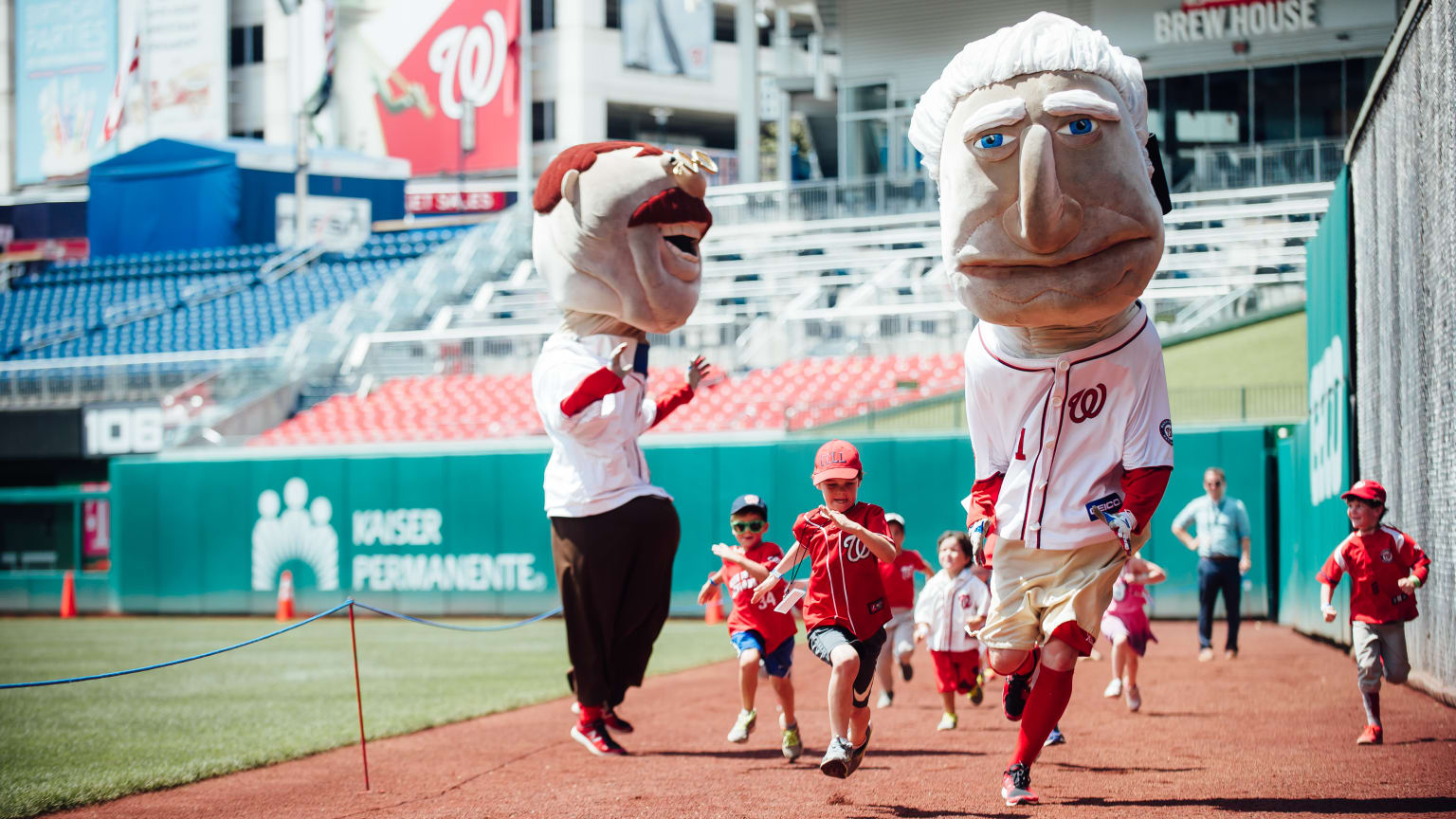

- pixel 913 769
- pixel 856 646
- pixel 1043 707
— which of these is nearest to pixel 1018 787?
pixel 1043 707

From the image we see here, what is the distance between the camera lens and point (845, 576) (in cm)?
669

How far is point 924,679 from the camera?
40.6 ft

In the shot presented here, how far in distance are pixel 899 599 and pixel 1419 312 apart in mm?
3997

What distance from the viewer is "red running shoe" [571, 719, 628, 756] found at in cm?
816

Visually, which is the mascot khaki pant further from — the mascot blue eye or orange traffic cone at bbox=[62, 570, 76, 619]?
orange traffic cone at bbox=[62, 570, 76, 619]

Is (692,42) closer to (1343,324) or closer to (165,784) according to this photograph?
(1343,324)

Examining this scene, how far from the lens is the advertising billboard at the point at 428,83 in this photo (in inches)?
1852

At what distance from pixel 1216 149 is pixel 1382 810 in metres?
25.1

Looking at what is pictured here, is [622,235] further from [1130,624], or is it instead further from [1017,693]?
[1130,624]

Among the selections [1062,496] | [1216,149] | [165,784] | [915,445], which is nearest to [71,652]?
[165,784]

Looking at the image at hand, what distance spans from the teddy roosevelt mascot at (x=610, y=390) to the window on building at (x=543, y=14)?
41481 mm

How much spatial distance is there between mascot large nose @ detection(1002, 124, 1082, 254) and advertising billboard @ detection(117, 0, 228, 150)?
49010 mm

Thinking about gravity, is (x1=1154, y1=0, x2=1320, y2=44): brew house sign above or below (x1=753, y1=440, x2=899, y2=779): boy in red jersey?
above

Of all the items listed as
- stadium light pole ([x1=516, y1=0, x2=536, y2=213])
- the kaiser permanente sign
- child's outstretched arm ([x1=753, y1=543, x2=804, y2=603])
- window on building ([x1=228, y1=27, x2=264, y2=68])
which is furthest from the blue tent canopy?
child's outstretched arm ([x1=753, y1=543, x2=804, y2=603])
